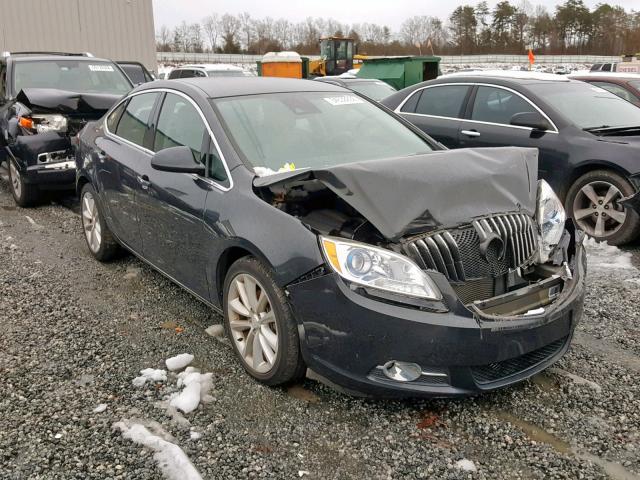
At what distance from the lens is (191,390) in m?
3.11

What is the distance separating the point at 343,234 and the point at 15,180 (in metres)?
6.17

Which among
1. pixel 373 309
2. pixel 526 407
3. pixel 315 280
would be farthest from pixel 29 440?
pixel 526 407

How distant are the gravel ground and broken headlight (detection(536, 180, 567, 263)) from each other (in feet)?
2.28

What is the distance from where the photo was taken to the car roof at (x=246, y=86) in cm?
395

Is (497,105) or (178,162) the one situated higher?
(497,105)

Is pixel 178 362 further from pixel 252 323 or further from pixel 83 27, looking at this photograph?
pixel 83 27

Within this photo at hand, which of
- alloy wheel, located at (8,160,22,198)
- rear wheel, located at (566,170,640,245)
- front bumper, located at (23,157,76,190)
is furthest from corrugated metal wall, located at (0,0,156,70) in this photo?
rear wheel, located at (566,170,640,245)

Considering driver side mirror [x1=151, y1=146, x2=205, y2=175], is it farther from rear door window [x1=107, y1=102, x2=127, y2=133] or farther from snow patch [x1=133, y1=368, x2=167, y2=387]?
rear door window [x1=107, y1=102, x2=127, y2=133]

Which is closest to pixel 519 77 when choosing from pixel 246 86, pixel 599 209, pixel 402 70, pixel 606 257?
pixel 599 209

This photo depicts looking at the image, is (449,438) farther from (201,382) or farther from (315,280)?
(201,382)

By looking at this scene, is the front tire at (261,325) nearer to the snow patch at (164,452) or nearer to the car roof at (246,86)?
the snow patch at (164,452)

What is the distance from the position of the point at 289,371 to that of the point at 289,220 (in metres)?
0.76

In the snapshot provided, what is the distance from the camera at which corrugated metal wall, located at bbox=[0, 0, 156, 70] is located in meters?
19.6

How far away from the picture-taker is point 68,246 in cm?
580
